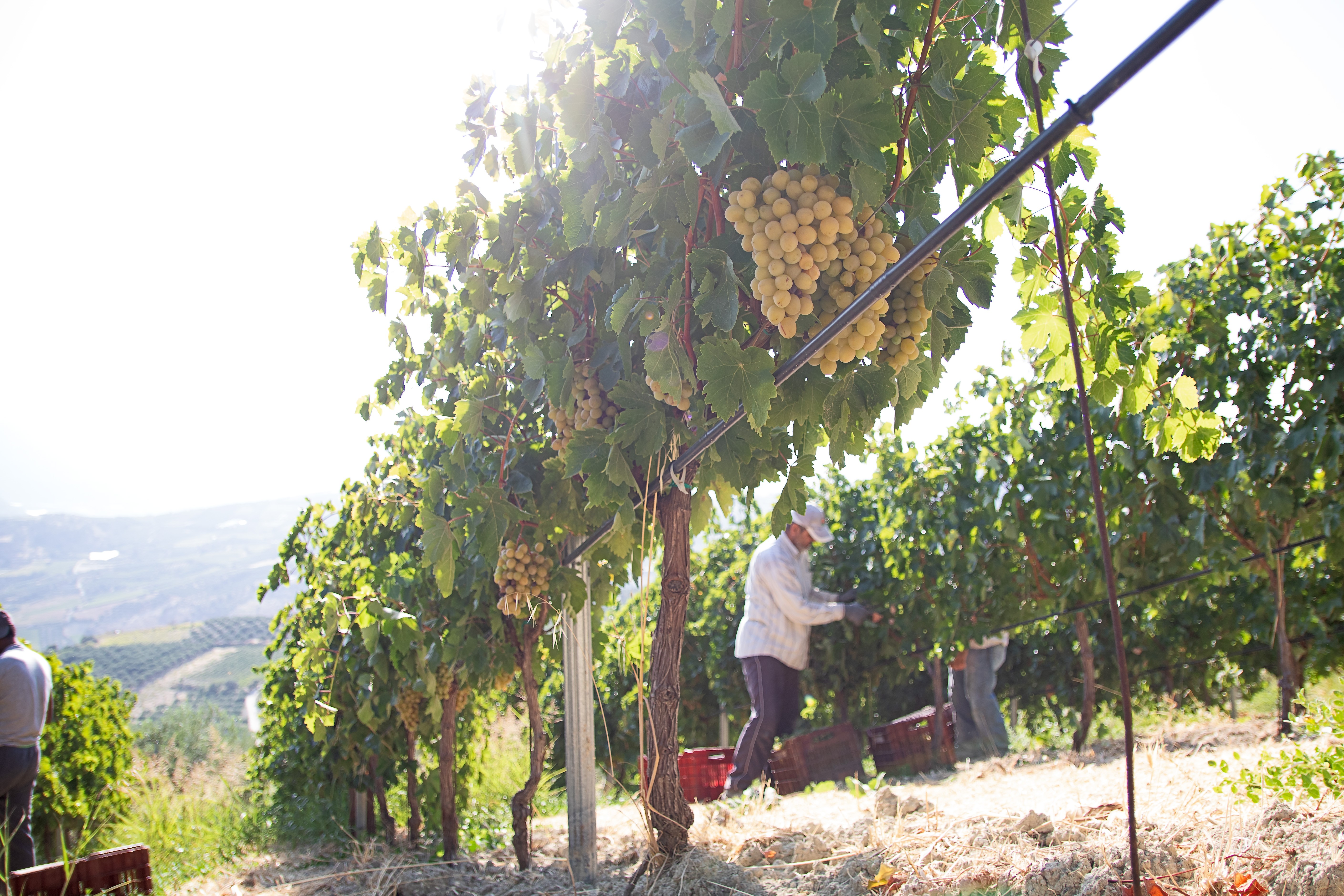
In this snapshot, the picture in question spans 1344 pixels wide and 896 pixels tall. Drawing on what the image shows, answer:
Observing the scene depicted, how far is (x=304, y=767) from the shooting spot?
4676mm

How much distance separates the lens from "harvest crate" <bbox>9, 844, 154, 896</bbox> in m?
2.82

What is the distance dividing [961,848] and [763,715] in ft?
8.91

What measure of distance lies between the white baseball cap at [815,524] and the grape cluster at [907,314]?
351cm

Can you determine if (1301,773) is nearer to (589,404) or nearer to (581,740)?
(589,404)

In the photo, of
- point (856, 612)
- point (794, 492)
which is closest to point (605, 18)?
point (794, 492)

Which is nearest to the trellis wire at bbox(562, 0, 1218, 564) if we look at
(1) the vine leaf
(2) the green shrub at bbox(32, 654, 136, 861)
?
(1) the vine leaf

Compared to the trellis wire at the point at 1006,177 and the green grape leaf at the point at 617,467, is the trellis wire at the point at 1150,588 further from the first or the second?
the trellis wire at the point at 1006,177

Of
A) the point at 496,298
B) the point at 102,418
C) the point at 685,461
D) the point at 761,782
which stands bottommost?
the point at 761,782

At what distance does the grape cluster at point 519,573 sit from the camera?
8.18 feet

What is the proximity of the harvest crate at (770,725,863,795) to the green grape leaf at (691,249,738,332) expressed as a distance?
385 cm

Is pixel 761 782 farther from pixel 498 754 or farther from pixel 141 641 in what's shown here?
pixel 141 641

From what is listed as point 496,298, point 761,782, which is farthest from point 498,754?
point 496,298

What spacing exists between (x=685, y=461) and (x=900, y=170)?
78cm

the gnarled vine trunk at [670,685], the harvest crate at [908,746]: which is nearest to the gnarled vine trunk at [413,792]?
the gnarled vine trunk at [670,685]
